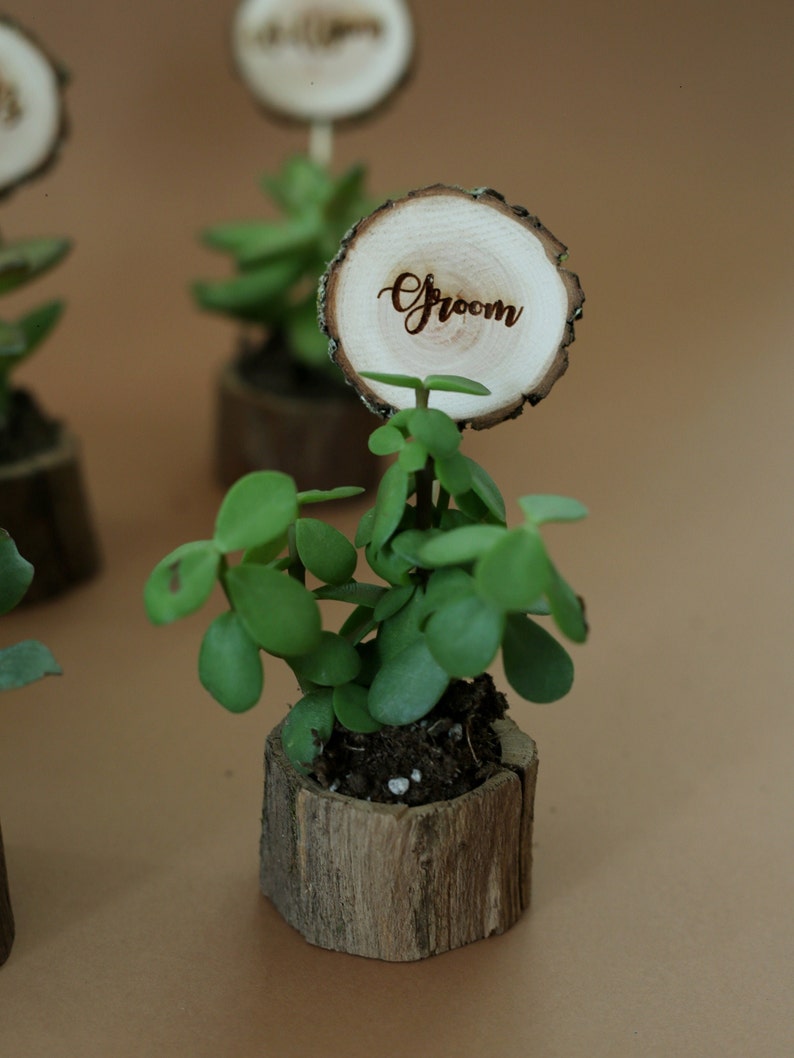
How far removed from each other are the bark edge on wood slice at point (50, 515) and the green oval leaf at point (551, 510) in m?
0.97

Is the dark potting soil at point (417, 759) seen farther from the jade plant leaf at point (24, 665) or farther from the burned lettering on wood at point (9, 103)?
the burned lettering on wood at point (9, 103)

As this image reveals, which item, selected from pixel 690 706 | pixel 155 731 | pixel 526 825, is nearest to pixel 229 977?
pixel 526 825

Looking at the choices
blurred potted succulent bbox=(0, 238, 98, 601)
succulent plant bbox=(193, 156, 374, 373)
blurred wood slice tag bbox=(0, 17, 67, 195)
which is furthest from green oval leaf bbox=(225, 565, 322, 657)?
succulent plant bbox=(193, 156, 374, 373)

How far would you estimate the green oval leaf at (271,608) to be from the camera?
1.07 metres

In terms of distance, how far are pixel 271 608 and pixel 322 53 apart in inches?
54.8

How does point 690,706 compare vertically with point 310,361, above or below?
below

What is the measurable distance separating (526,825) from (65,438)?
1.01 m

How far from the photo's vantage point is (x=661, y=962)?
1235 millimetres

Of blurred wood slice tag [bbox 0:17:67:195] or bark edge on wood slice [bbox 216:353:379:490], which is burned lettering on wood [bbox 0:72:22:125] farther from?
bark edge on wood slice [bbox 216:353:379:490]

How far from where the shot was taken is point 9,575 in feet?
3.76

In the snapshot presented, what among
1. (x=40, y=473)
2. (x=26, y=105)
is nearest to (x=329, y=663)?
(x=40, y=473)

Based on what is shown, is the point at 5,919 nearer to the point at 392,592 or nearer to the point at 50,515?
the point at 392,592

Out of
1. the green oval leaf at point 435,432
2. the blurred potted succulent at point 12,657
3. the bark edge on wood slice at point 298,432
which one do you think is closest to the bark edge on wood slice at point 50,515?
the bark edge on wood slice at point 298,432

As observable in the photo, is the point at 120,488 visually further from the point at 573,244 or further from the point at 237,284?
the point at 573,244
